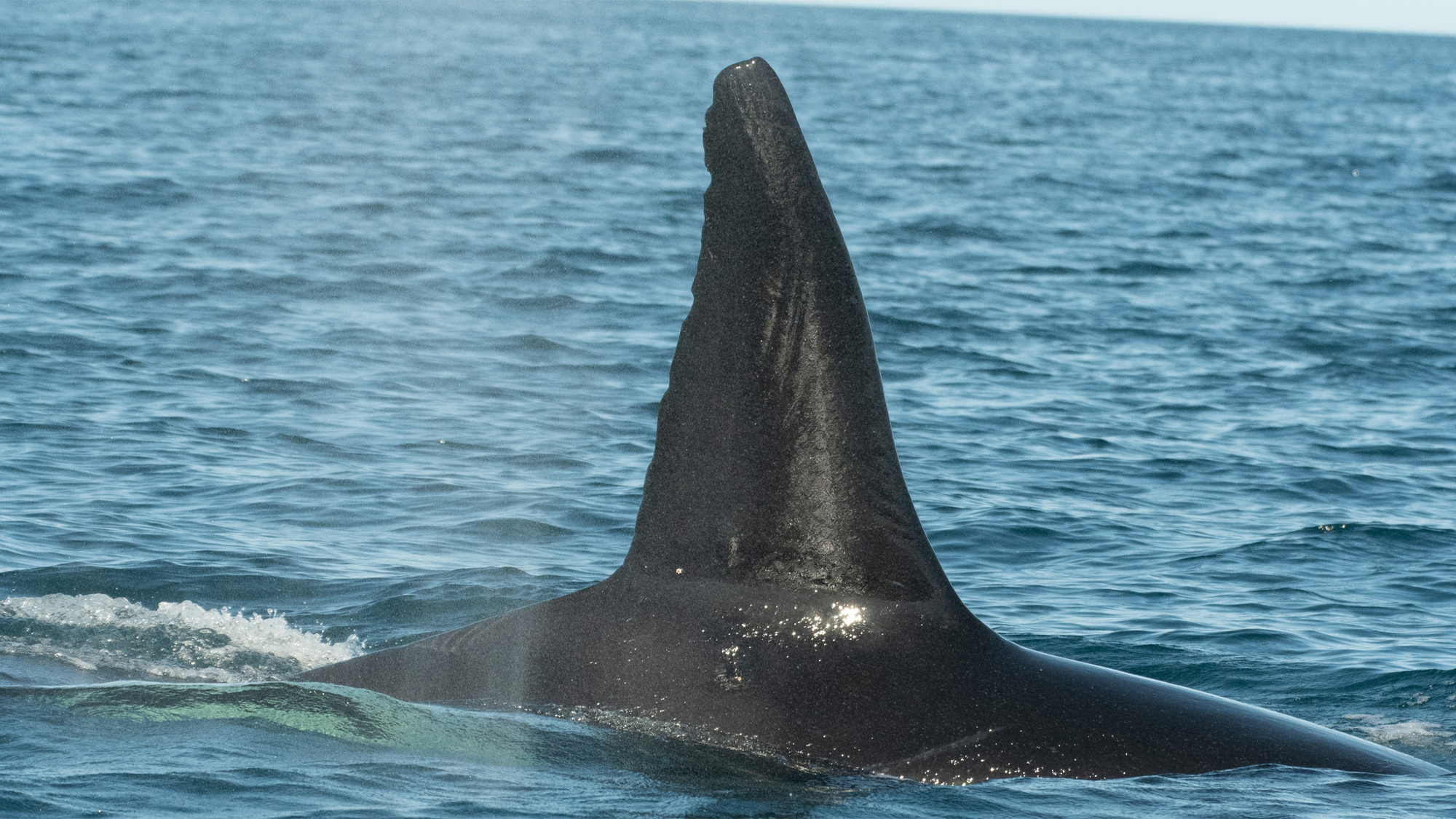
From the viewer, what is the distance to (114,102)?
131 ft

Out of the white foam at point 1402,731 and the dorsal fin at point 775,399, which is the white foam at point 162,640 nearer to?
the dorsal fin at point 775,399

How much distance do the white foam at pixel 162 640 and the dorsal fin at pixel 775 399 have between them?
280cm

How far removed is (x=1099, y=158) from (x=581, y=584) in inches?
1465

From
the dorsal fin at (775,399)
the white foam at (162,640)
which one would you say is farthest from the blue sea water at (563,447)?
the dorsal fin at (775,399)

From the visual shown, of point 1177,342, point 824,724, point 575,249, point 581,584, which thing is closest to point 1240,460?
point 1177,342

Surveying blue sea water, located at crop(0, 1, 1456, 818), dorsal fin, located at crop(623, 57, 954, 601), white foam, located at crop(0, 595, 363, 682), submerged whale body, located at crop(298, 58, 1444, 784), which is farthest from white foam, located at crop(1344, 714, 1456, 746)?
white foam, located at crop(0, 595, 363, 682)

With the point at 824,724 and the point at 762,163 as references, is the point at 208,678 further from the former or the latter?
the point at 762,163

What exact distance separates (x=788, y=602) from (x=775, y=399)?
0.76m

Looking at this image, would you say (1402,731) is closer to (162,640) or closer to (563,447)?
(162,640)

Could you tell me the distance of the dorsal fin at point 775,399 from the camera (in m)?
5.55

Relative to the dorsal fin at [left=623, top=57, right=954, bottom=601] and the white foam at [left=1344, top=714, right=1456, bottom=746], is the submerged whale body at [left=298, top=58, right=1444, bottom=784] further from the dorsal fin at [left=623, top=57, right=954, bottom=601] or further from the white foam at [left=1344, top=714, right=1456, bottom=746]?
the white foam at [left=1344, top=714, right=1456, bottom=746]

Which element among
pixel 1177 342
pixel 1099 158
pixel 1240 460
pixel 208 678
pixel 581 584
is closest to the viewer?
pixel 208 678

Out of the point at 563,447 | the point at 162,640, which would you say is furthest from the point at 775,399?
the point at 563,447

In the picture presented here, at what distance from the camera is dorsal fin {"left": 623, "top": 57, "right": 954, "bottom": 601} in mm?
5547
